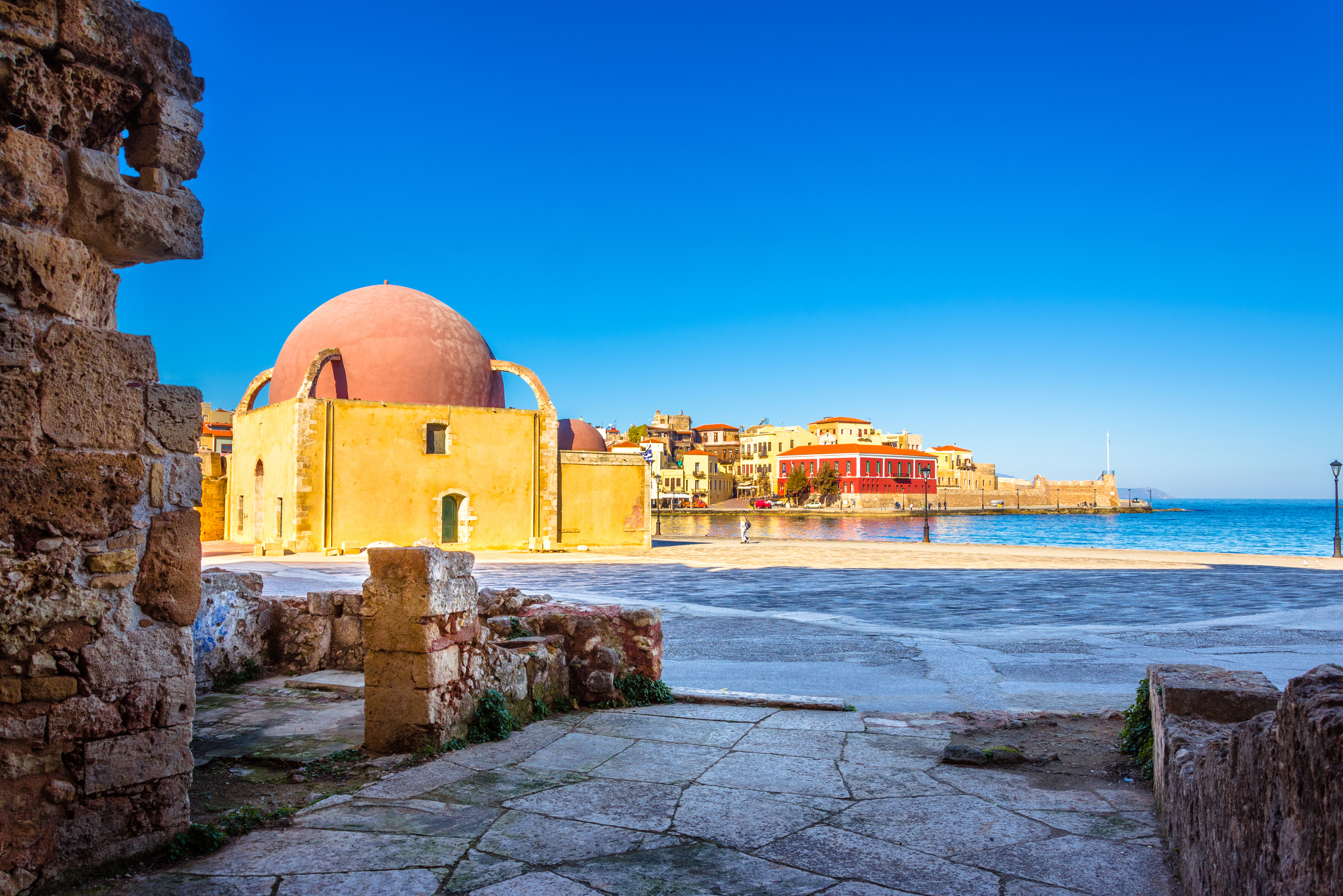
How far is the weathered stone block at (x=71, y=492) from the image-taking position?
287 cm

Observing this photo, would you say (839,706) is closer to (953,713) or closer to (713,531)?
(953,713)

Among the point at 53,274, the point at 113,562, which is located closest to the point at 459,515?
the point at 113,562

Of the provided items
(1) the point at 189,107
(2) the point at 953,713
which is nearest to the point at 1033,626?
(2) the point at 953,713

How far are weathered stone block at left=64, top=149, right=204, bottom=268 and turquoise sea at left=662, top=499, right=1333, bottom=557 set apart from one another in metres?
39.1

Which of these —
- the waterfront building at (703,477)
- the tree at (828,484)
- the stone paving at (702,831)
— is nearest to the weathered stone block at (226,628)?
the stone paving at (702,831)

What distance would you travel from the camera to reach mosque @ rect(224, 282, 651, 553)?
2208 cm

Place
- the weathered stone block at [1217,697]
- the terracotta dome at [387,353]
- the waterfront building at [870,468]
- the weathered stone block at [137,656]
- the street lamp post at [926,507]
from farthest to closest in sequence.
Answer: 1. the waterfront building at [870,468]
2. the street lamp post at [926,507]
3. the terracotta dome at [387,353]
4. the weathered stone block at [1217,697]
5. the weathered stone block at [137,656]

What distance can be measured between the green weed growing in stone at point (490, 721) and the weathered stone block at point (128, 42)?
327 centimetres

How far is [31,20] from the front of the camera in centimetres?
300

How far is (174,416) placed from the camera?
3.35 metres

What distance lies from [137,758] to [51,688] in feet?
1.33

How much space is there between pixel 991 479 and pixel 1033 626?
3957 inches

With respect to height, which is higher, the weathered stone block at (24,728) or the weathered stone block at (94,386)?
the weathered stone block at (94,386)

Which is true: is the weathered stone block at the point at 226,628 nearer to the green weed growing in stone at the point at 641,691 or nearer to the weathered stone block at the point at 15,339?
the green weed growing in stone at the point at 641,691
